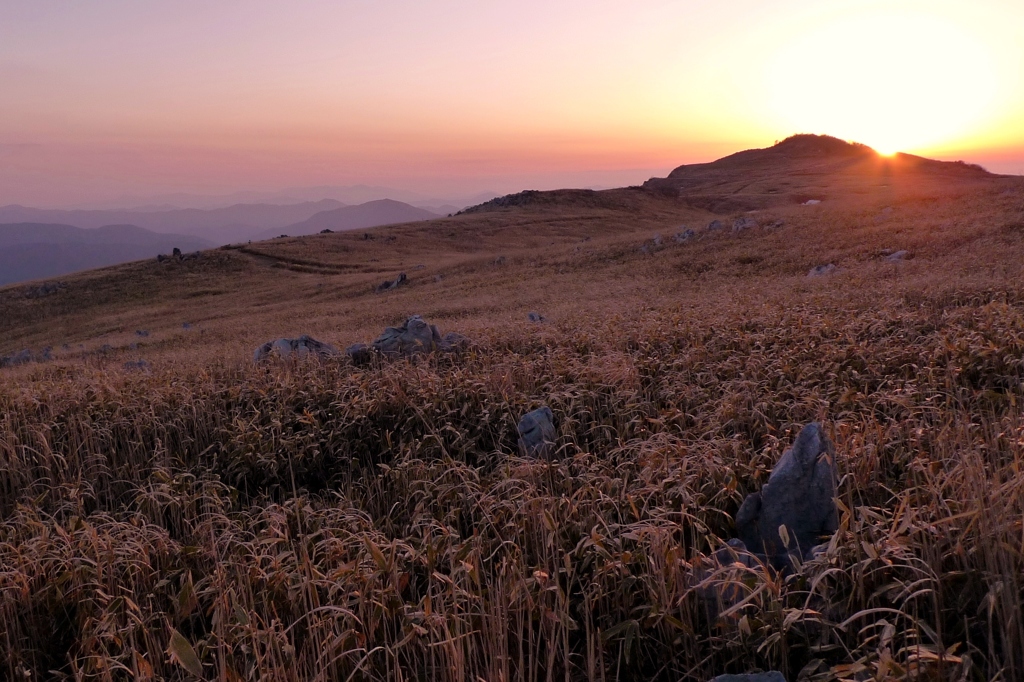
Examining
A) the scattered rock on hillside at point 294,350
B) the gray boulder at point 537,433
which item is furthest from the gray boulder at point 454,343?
the gray boulder at point 537,433

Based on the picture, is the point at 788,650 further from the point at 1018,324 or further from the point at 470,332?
the point at 470,332

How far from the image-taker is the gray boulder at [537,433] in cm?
550

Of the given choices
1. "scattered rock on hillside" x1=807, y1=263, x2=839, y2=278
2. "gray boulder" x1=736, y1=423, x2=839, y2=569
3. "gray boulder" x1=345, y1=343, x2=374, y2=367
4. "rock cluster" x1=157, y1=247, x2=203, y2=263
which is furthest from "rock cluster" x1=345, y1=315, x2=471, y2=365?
"rock cluster" x1=157, y1=247, x2=203, y2=263

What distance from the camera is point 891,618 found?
2.79 m

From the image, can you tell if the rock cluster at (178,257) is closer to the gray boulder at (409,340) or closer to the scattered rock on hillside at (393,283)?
the scattered rock on hillside at (393,283)

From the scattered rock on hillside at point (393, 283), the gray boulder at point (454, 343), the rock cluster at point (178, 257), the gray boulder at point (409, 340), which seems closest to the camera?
the gray boulder at point (409, 340)

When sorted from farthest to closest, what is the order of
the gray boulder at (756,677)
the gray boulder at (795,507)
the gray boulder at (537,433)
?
the gray boulder at (537,433) < the gray boulder at (795,507) < the gray boulder at (756,677)

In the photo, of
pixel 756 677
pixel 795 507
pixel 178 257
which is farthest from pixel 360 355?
pixel 178 257

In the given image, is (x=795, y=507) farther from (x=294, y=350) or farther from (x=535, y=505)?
(x=294, y=350)

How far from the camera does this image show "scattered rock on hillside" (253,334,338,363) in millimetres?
10227

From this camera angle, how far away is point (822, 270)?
2105 centimetres

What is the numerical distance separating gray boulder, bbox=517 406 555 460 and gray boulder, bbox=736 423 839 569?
1977 mm

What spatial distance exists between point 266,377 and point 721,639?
7.21 meters

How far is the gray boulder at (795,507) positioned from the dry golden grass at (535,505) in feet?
0.50
